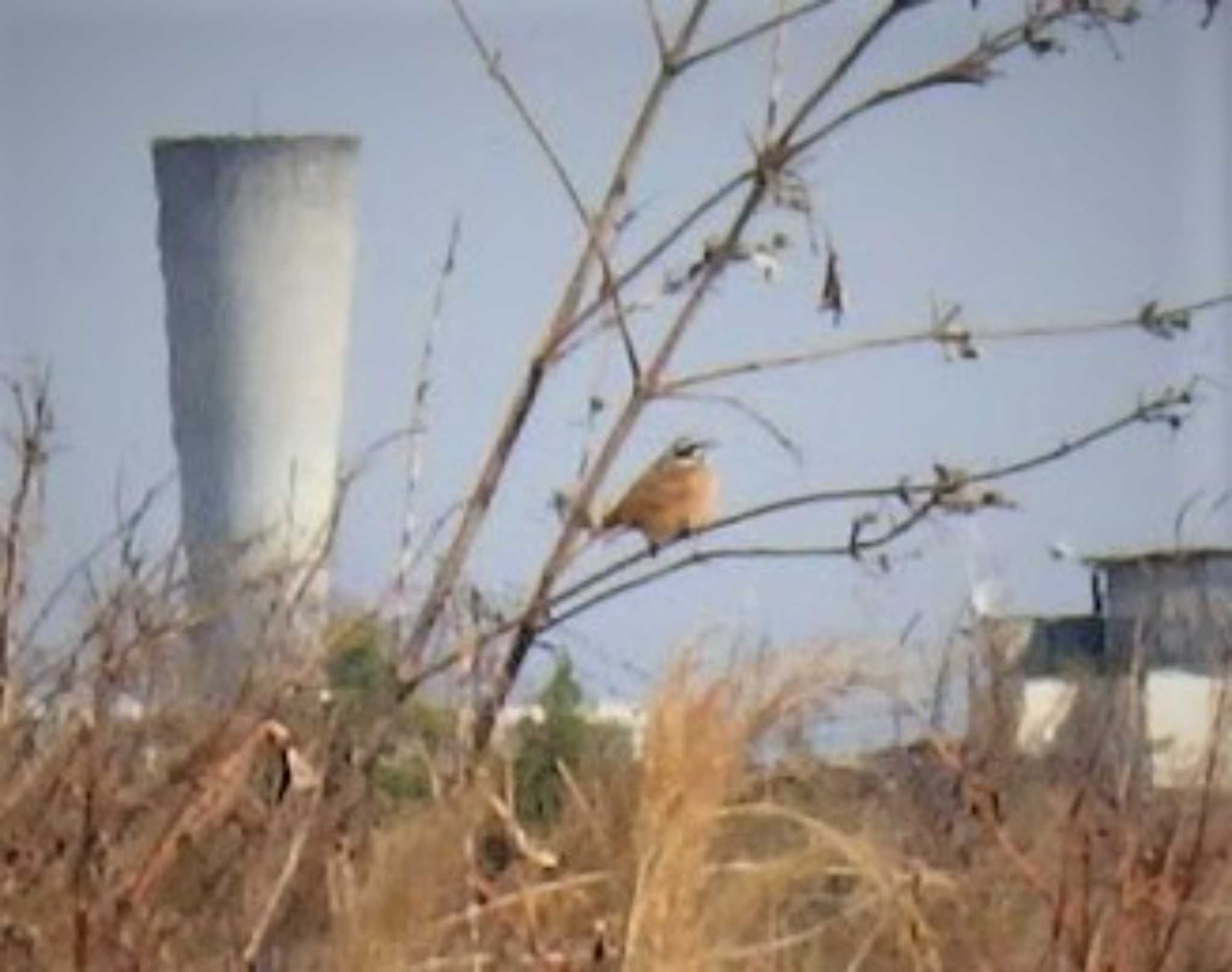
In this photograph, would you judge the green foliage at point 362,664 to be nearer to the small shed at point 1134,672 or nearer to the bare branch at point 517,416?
the bare branch at point 517,416

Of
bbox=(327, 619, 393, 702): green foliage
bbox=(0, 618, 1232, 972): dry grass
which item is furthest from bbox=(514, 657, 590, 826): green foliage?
bbox=(0, 618, 1232, 972): dry grass

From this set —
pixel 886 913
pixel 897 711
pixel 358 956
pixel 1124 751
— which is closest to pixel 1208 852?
pixel 886 913

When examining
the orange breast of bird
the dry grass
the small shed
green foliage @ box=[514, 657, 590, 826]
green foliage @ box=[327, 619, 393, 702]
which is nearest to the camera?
the dry grass

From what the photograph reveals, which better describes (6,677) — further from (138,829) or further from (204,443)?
(204,443)

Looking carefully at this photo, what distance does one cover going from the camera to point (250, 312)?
385 cm

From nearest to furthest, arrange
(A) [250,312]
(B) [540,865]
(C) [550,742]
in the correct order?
(B) [540,865] < (C) [550,742] < (A) [250,312]

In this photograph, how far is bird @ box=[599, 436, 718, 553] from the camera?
266cm

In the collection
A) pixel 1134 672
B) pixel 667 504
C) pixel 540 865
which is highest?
pixel 667 504

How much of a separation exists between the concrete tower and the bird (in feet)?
1.34

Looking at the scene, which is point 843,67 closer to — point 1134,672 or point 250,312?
point 1134,672

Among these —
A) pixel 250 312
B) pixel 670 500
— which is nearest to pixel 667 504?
pixel 670 500

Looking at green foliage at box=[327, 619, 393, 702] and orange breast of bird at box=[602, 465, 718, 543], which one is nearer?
green foliage at box=[327, 619, 393, 702]

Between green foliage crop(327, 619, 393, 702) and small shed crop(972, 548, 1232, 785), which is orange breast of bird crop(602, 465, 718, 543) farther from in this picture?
small shed crop(972, 548, 1232, 785)

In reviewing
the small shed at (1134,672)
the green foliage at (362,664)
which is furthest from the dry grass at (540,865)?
the small shed at (1134,672)
